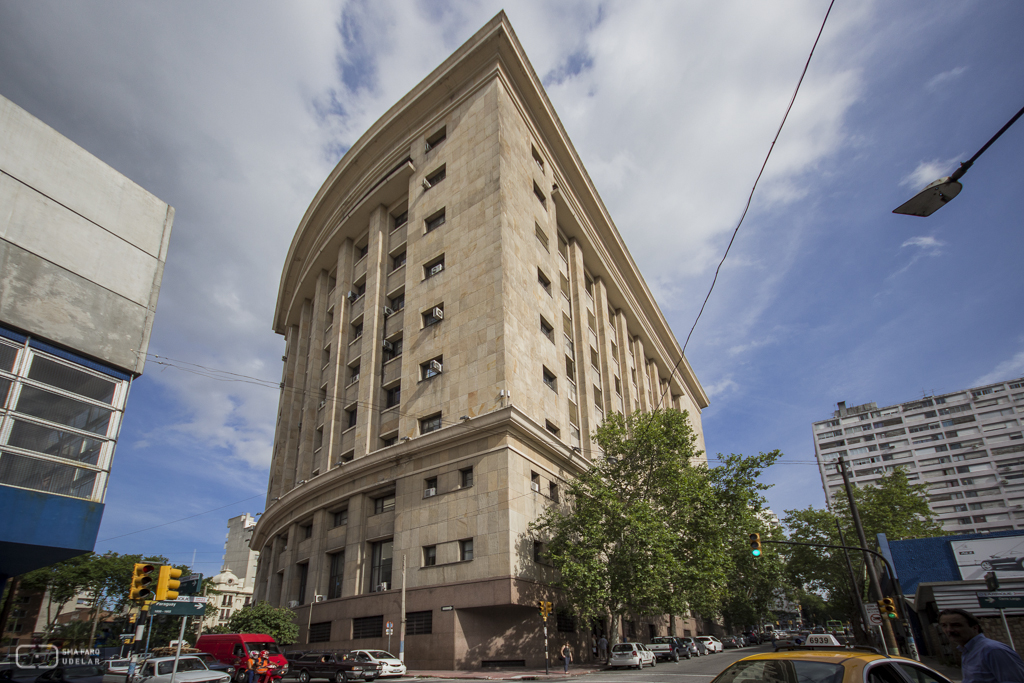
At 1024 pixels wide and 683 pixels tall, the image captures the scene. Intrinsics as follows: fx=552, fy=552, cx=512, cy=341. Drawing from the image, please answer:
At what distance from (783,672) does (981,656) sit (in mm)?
1857

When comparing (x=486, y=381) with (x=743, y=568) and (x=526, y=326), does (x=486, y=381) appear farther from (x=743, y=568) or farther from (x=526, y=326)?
(x=743, y=568)

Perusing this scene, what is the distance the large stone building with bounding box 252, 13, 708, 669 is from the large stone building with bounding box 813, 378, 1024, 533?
90.7 m

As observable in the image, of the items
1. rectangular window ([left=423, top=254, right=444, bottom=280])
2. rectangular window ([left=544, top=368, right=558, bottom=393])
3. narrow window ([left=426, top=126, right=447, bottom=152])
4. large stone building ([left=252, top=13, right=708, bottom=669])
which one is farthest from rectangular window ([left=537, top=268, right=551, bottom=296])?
narrow window ([left=426, top=126, right=447, bottom=152])

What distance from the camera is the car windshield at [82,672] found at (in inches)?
611

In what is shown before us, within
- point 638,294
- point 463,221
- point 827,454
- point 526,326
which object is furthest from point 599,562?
point 827,454

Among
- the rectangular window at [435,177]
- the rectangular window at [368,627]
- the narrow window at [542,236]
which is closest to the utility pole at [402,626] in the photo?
the rectangular window at [368,627]

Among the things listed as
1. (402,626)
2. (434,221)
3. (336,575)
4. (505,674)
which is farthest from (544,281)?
(505,674)

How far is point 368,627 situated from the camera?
2897 centimetres

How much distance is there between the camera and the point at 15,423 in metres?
16.6

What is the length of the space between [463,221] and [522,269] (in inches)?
191

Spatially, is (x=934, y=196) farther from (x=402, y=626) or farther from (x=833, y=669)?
(x=402, y=626)

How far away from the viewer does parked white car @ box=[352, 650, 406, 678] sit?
72.1 feet

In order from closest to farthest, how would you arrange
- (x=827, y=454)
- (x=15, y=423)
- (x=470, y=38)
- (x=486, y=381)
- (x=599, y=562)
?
(x=15, y=423) < (x=599, y=562) < (x=486, y=381) < (x=470, y=38) < (x=827, y=454)

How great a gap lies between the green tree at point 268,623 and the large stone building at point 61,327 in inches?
531
